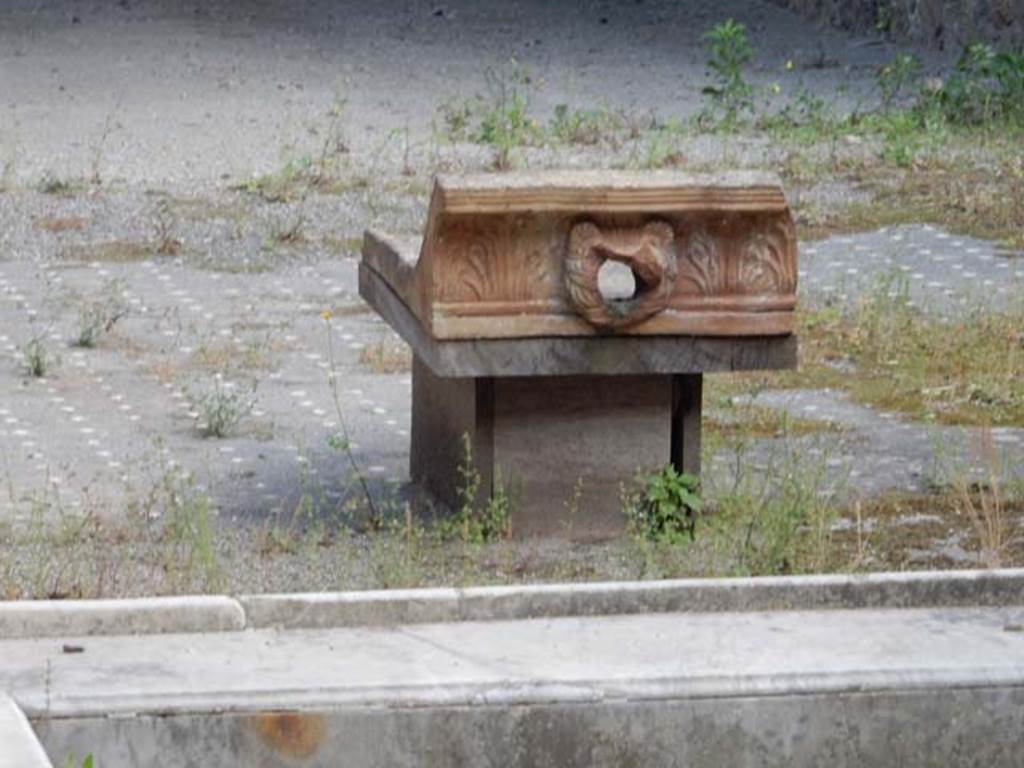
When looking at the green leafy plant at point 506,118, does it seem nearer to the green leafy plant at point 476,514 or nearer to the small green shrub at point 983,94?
the small green shrub at point 983,94

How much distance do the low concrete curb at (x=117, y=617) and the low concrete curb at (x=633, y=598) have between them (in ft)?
0.21

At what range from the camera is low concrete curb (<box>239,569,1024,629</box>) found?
445 centimetres

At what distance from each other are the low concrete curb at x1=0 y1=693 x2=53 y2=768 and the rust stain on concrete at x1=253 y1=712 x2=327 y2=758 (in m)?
0.38

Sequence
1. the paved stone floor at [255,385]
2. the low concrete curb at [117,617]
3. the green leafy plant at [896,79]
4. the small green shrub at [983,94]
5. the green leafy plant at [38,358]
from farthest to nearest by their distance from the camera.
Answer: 1. the green leafy plant at [896,79]
2. the small green shrub at [983,94]
3. the green leafy plant at [38,358]
4. the paved stone floor at [255,385]
5. the low concrete curb at [117,617]

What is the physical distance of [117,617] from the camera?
14.4ft

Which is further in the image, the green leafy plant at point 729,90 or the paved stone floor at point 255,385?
the green leafy plant at point 729,90

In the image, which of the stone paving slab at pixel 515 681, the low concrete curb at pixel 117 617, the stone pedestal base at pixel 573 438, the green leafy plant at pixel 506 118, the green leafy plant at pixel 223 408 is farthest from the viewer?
the green leafy plant at pixel 506 118

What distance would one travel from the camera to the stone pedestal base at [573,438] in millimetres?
5984

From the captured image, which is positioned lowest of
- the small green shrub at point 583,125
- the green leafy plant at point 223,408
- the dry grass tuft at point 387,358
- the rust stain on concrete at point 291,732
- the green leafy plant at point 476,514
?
the rust stain on concrete at point 291,732

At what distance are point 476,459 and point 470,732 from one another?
6.43 feet

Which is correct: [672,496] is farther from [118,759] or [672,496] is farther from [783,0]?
[783,0]

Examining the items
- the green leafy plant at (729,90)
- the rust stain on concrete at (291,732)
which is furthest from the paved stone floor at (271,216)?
the rust stain on concrete at (291,732)

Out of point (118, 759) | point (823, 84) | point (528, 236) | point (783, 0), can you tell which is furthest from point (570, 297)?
point (783, 0)

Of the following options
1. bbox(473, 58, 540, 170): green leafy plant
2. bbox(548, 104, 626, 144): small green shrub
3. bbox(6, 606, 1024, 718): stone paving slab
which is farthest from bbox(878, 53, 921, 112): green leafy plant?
bbox(6, 606, 1024, 718): stone paving slab
